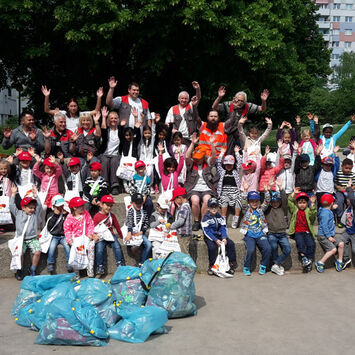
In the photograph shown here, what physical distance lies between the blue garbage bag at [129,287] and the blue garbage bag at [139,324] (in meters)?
0.48

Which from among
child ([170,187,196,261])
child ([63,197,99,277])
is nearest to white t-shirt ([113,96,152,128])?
child ([170,187,196,261])

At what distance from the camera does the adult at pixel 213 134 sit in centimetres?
1013

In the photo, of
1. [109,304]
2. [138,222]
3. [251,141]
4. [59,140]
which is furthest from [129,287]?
[251,141]

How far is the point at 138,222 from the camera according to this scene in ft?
26.0

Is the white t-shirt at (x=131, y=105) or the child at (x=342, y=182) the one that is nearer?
the child at (x=342, y=182)

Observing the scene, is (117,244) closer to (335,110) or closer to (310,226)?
(310,226)

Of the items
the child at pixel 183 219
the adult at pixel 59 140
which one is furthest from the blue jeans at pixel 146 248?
the adult at pixel 59 140

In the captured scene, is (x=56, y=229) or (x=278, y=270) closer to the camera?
(x=56, y=229)

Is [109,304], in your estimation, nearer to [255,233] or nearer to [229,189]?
[255,233]

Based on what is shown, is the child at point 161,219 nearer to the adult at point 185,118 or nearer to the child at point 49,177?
the child at point 49,177

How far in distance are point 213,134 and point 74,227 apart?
3917 mm

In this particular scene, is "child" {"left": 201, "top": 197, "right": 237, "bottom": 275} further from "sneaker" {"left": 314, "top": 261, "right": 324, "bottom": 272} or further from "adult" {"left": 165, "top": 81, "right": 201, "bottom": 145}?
"adult" {"left": 165, "top": 81, "right": 201, "bottom": 145}

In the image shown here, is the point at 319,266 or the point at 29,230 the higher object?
the point at 29,230

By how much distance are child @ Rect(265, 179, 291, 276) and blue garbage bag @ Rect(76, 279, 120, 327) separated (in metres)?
3.18
